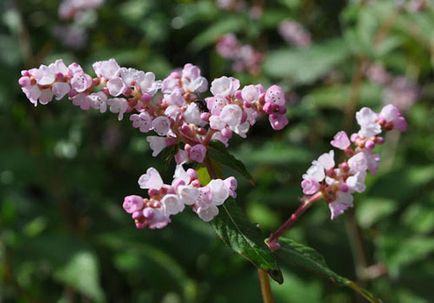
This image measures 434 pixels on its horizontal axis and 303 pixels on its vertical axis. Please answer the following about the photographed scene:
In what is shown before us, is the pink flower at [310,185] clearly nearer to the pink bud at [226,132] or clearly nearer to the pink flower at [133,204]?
the pink bud at [226,132]

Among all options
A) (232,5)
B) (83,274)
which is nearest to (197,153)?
(83,274)

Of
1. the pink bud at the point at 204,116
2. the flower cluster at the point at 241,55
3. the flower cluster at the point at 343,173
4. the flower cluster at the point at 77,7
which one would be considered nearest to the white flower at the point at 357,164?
the flower cluster at the point at 343,173

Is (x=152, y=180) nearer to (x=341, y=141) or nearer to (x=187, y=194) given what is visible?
(x=187, y=194)

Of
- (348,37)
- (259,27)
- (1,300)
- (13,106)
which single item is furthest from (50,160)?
(348,37)

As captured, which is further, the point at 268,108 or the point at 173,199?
the point at 268,108

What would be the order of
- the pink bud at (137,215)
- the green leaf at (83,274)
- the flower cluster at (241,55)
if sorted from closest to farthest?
the pink bud at (137,215)
the green leaf at (83,274)
the flower cluster at (241,55)

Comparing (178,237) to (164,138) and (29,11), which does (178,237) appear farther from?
(164,138)

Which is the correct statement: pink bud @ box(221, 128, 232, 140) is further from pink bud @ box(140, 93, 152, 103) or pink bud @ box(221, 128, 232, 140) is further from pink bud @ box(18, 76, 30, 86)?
pink bud @ box(18, 76, 30, 86)
